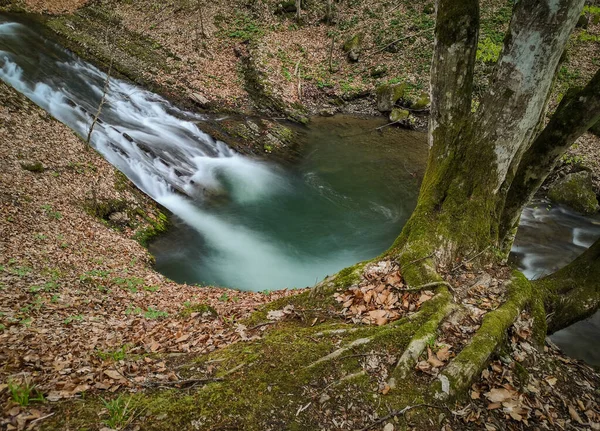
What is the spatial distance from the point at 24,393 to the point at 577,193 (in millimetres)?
16124

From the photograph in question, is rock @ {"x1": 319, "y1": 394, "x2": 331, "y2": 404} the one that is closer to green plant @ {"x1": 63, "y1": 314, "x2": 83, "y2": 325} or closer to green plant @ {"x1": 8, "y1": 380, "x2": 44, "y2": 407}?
green plant @ {"x1": 8, "y1": 380, "x2": 44, "y2": 407}

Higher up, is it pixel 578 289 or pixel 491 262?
pixel 491 262

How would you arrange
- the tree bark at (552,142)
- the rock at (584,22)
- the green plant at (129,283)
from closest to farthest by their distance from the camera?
the tree bark at (552,142)
the green plant at (129,283)
the rock at (584,22)

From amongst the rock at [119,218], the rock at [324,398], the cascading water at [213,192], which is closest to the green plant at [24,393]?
the rock at [324,398]

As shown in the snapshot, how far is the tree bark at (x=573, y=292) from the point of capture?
4.41 meters

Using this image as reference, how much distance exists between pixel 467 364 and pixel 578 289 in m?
3.02

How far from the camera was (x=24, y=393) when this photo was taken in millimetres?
2311

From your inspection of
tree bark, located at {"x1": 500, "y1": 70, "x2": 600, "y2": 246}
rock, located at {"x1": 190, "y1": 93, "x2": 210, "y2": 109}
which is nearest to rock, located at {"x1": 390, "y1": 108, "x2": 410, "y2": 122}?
rock, located at {"x1": 190, "y1": 93, "x2": 210, "y2": 109}

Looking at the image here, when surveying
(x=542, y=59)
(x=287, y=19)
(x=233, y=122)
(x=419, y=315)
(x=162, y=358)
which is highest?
(x=287, y=19)

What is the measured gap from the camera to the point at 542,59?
3447mm

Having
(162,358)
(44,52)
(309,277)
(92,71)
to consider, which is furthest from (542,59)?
(44,52)

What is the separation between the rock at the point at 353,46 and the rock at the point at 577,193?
14.5 meters

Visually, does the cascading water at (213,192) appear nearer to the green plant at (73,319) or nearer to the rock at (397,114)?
the rock at (397,114)

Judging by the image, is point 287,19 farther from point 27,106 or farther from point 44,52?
point 27,106
